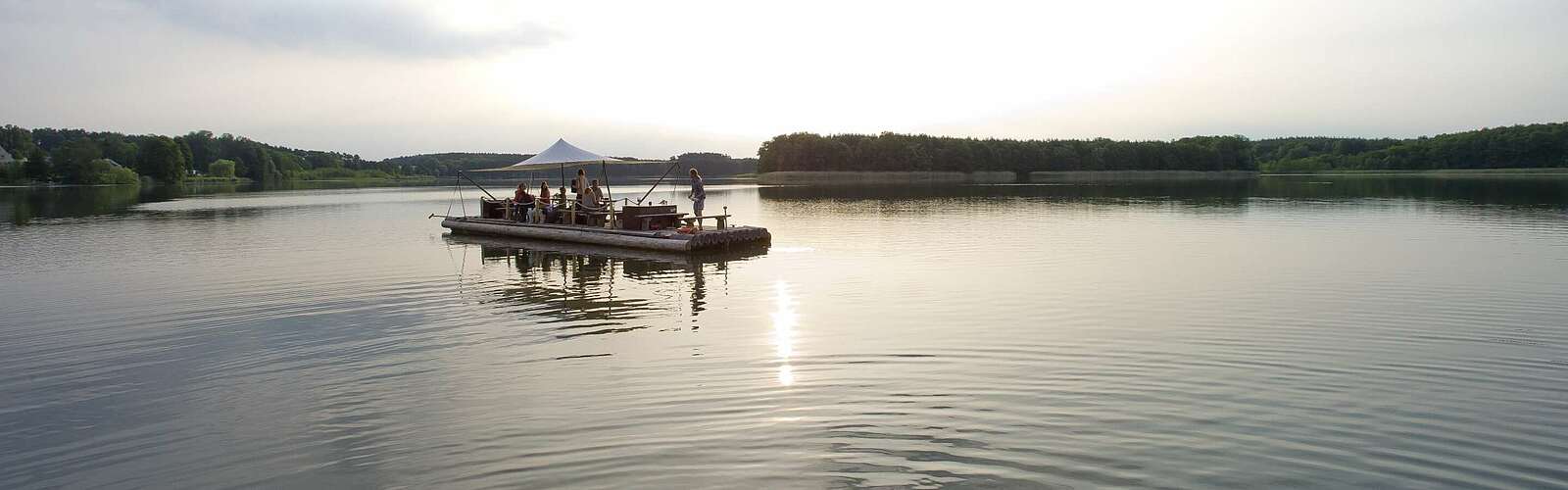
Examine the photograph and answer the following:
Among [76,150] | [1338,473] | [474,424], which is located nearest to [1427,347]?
[1338,473]

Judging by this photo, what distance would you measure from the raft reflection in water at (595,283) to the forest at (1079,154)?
407 feet

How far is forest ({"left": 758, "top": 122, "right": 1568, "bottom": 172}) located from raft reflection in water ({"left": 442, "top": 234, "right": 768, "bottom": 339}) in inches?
4888

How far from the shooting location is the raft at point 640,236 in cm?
2123

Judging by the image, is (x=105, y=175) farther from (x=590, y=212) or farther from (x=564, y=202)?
(x=590, y=212)

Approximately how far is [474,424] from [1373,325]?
10.5 m

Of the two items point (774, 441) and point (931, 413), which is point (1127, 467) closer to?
point (931, 413)

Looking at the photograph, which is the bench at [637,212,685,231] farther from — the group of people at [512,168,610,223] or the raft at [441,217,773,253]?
the group of people at [512,168,610,223]

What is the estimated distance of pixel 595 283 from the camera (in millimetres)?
16234

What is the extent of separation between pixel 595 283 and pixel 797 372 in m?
8.29

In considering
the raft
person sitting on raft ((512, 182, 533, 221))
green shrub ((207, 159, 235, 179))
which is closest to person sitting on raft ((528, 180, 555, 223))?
the raft

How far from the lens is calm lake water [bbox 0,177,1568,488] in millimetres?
6156

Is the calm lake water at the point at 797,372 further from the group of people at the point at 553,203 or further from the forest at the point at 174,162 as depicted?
the forest at the point at 174,162

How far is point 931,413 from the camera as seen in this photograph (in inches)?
285

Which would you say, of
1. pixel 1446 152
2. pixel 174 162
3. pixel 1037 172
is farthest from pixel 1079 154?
pixel 174 162
